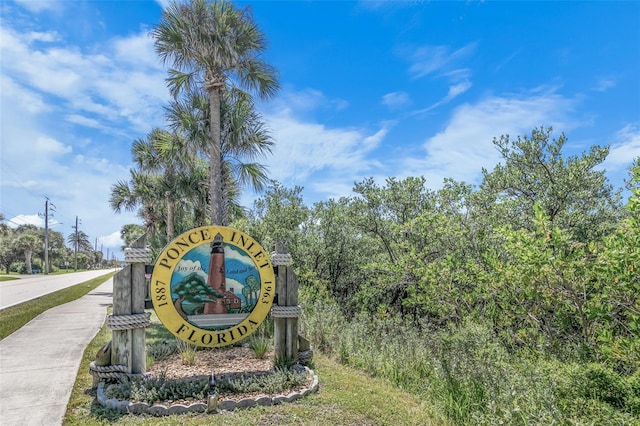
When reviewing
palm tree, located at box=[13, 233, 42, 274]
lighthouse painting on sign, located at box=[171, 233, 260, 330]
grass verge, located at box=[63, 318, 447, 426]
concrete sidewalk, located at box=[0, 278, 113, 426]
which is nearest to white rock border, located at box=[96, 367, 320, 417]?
grass verge, located at box=[63, 318, 447, 426]

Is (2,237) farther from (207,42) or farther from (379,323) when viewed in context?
(379,323)

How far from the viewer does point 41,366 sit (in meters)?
5.54

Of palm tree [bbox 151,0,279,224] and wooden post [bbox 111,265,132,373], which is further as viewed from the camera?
palm tree [bbox 151,0,279,224]

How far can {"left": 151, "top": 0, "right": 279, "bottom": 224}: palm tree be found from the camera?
9180mm

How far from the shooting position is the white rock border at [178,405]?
12.9 feet

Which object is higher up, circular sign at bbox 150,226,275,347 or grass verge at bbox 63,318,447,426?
circular sign at bbox 150,226,275,347

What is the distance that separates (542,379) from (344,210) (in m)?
6.64

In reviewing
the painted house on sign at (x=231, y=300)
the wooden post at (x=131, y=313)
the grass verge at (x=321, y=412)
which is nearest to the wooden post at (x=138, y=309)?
the wooden post at (x=131, y=313)

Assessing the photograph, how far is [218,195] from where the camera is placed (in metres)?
9.13

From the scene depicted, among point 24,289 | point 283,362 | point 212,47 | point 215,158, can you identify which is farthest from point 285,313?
point 24,289

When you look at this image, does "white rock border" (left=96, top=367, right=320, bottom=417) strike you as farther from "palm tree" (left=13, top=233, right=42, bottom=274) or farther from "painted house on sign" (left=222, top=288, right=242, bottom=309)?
"palm tree" (left=13, top=233, right=42, bottom=274)

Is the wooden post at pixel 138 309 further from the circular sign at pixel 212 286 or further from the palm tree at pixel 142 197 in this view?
the palm tree at pixel 142 197

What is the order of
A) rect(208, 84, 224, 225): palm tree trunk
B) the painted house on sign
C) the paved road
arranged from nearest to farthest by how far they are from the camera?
the painted house on sign < rect(208, 84, 224, 225): palm tree trunk < the paved road

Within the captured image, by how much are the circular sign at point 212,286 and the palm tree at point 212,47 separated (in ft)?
13.0
